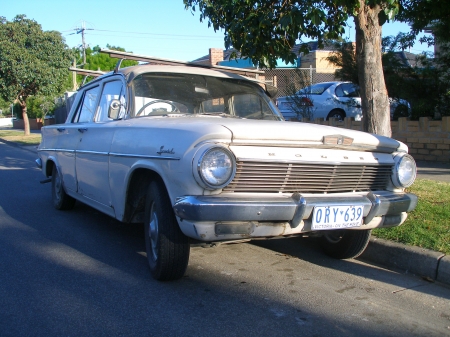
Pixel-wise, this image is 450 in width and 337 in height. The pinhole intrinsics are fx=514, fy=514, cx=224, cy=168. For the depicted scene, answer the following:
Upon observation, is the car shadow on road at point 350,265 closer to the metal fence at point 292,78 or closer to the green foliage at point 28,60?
the metal fence at point 292,78

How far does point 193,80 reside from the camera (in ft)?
17.3

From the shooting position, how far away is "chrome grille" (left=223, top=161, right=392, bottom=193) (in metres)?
3.62

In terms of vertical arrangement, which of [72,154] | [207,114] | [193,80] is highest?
[193,80]

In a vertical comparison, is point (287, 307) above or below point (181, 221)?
below

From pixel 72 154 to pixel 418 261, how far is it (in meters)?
3.89

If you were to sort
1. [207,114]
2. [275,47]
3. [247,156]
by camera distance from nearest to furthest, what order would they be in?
[247,156] → [207,114] → [275,47]

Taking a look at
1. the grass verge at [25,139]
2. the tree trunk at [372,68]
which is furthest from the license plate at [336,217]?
the grass verge at [25,139]

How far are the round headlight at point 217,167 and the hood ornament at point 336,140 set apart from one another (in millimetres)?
819

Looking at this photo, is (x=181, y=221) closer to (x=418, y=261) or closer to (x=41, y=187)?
(x=418, y=261)

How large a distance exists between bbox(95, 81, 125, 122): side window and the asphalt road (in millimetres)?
1341

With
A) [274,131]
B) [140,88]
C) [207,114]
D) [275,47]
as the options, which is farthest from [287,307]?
[275,47]

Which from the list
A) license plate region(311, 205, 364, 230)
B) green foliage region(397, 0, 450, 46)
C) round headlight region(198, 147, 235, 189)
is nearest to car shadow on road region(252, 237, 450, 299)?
license plate region(311, 205, 364, 230)

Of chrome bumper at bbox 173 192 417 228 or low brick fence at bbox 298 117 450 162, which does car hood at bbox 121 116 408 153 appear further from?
low brick fence at bbox 298 117 450 162

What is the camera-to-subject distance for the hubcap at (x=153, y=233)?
404 centimetres
